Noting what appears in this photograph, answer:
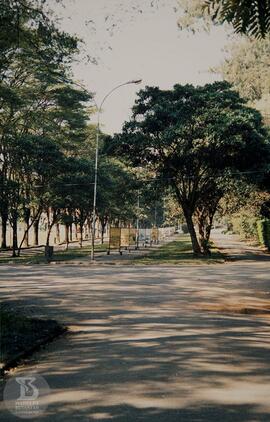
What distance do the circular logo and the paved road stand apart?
4.5 inches

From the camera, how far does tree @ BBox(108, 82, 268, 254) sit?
88.7ft

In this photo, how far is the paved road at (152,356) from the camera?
4.61 meters

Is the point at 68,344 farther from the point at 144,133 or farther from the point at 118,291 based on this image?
the point at 144,133

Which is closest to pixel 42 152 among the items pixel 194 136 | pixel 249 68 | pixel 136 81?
pixel 136 81

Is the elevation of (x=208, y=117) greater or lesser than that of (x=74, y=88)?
lesser

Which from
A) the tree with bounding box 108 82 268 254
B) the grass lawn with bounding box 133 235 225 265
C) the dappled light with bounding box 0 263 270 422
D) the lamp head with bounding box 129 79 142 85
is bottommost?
the grass lawn with bounding box 133 235 225 265

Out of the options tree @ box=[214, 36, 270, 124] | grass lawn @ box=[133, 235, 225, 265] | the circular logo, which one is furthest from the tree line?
tree @ box=[214, 36, 270, 124]

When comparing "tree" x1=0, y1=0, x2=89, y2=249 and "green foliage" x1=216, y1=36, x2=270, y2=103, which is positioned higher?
"green foliage" x1=216, y1=36, x2=270, y2=103

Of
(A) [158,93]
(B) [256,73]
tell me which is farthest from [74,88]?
(B) [256,73]

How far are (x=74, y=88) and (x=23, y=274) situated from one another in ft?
72.8

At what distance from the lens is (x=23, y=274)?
18.5m

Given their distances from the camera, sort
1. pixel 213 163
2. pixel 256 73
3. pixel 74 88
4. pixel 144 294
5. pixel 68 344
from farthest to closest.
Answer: pixel 256 73 < pixel 74 88 < pixel 213 163 < pixel 144 294 < pixel 68 344

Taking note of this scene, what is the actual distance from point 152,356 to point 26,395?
7.10 ft

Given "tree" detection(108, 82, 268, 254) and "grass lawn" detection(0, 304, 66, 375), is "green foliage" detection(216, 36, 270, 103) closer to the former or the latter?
"tree" detection(108, 82, 268, 254)
